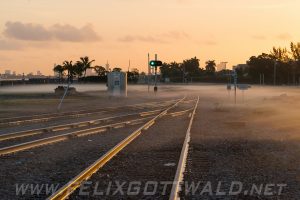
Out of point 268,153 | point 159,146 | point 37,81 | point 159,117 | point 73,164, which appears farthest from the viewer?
point 37,81

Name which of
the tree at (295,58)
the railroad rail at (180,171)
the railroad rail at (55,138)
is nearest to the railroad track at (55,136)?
the railroad rail at (55,138)

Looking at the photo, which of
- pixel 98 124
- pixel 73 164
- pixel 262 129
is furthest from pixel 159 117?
pixel 73 164

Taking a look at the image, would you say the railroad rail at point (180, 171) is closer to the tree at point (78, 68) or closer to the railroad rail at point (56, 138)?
the railroad rail at point (56, 138)

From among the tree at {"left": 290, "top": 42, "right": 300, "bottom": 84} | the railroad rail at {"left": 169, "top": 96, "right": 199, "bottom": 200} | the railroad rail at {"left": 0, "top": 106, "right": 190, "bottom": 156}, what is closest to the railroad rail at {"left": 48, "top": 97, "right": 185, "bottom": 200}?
the railroad rail at {"left": 169, "top": 96, "right": 199, "bottom": 200}

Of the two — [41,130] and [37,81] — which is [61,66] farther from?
[41,130]

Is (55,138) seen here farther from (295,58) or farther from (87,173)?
(295,58)

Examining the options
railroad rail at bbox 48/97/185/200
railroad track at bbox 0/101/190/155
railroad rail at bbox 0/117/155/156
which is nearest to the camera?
railroad rail at bbox 48/97/185/200

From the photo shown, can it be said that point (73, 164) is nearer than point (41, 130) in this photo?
Yes

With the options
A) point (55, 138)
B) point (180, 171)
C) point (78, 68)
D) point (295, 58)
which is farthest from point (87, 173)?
point (295, 58)

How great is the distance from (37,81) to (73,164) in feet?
376

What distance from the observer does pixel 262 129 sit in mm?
19328

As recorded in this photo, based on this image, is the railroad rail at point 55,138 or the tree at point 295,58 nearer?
the railroad rail at point 55,138

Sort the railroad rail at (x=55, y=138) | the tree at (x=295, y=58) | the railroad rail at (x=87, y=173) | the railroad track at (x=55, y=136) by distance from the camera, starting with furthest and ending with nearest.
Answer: the tree at (x=295, y=58), the railroad track at (x=55, y=136), the railroad rail at (x=55, y=138), the railroad rail at (x=87, y=173)

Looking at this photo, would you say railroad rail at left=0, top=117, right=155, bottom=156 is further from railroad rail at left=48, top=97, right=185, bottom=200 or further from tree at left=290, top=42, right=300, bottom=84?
tree at left=290, top=42, right=300, bottom=84
